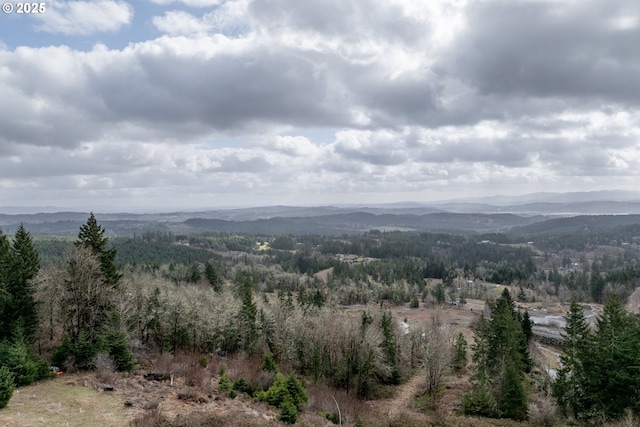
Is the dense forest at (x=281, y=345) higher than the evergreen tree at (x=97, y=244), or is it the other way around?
the evergreen tree at (x=97, y=244)

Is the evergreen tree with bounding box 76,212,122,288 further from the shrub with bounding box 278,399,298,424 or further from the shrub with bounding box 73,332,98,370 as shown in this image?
the shrub with bounding box 278,399,298,424

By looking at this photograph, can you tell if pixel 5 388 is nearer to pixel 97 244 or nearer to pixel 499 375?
pixel 97 244

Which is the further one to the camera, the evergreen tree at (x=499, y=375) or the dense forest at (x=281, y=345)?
the evergreen tree at (x=499, y=375)

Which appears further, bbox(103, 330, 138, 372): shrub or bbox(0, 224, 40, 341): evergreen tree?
bbox(0, 224, 40, 341): evergreen tree

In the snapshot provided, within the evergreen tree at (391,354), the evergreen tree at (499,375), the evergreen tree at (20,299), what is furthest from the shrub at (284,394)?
the evergreen tree at (391,354)

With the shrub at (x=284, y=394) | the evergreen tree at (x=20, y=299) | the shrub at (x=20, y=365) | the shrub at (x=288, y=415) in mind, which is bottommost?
the shrub at (x=284, y=394)

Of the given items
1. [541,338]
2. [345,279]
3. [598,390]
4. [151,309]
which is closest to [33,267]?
[151,309]

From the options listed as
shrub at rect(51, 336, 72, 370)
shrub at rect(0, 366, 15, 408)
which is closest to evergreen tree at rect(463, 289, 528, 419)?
shrub at rect(51, 336, 72, 370)

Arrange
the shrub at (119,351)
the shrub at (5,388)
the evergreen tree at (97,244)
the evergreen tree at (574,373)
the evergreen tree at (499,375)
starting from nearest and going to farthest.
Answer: the shrub at (5,388), the shrub at (119,351), the evergreen tree at (574,373), the evergreen tree at (499,375), the evergreen tree at (97,244)

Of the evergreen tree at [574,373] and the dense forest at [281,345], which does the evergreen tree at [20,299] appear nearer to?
the dense forest at [281,345]
